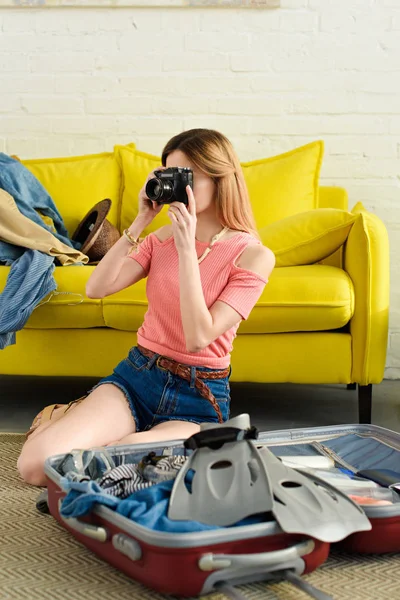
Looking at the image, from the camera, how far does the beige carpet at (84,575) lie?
1.15m

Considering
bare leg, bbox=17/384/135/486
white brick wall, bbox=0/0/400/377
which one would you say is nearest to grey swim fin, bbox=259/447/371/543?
bare leg, bbox=17/384/135/486

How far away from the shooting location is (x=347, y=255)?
2.23 m

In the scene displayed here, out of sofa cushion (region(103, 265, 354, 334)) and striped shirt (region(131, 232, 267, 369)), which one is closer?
striped shirt (region(131, 232, 267, 369))

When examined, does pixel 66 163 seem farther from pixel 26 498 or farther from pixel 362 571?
pixel 362 571

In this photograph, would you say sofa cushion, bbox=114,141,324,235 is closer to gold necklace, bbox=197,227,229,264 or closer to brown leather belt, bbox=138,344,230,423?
gold necklace, bbox=197,227,229,264

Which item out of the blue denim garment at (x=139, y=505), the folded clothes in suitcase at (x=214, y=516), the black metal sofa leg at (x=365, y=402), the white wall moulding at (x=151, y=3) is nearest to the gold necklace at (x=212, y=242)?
the folded clothes in suitcase at (x=214, y=516)

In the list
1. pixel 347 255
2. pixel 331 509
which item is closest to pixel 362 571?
pixel 331 509

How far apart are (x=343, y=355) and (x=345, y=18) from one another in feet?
5.02

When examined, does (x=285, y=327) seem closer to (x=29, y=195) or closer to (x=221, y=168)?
(x=221, y=168)

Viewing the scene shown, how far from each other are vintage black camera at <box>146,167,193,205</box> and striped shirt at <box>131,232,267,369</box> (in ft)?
0.59

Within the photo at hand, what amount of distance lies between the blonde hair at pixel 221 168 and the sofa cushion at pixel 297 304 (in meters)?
0.46

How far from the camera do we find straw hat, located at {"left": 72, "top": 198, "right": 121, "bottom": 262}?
2.50 metres

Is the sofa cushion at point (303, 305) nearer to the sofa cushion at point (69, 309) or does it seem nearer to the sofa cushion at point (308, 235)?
the sofa cushion at point (308, 235)

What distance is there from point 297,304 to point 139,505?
1056mm
